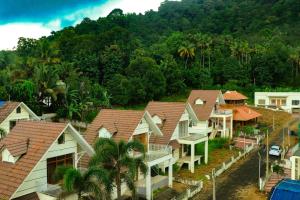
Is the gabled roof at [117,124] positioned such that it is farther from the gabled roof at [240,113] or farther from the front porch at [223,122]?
the gabled roof at [240,113]

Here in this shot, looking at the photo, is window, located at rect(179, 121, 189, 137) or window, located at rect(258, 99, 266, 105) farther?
window, located at rect(258, 99, 266, 105)

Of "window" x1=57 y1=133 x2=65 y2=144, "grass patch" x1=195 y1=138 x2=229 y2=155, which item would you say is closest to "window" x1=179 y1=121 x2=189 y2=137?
"grass patch" x1=195 y1=138 x2=229 y2=155

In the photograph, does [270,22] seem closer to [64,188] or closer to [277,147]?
[277,147]

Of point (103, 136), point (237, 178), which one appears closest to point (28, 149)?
point (103, 136)

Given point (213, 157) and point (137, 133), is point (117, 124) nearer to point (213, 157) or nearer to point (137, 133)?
point (137, 133)

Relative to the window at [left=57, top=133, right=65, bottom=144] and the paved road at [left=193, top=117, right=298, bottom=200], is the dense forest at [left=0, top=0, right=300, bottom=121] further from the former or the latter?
the window at [left=57, top=133, right=65, bottom=144]

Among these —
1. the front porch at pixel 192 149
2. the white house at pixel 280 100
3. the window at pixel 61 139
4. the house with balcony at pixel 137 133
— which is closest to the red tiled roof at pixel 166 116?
the front porch at pixel 192 149
